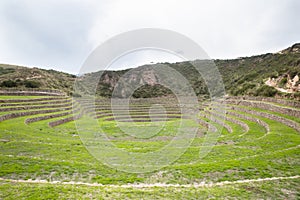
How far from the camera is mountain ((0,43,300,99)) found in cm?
3447

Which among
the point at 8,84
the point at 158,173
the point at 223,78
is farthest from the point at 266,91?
the point at 8,84

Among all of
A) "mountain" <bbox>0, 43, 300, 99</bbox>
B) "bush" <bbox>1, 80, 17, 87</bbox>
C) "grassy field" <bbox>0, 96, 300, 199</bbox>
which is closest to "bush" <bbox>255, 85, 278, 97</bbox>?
"mountain" <bbox>0, 43, 300, 99</bbox>

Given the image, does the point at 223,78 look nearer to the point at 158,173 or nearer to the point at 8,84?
the point at 8,84

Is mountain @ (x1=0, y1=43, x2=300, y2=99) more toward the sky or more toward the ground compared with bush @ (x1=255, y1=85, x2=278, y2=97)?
more toward the sky

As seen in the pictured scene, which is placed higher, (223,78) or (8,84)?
(223,78)

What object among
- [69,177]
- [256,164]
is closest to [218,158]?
[256,164]

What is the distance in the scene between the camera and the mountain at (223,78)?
3447 cm

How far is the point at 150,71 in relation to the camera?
309 feet

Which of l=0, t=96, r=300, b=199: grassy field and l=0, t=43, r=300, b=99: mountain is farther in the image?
l=0, t=43, r=300, b=99: mountain

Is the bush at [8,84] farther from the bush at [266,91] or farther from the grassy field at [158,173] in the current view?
the bush at [266,91]

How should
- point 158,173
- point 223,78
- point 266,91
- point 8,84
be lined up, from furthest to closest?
point 223,78
point 8,84
point 266,91
point 158,173

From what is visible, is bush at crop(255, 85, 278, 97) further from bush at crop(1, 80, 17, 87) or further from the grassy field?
bush at crop(1, 80, 17, 87)

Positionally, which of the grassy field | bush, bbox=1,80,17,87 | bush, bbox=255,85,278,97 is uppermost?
bush, bbox=1,80,17,87

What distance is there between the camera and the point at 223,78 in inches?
2948
